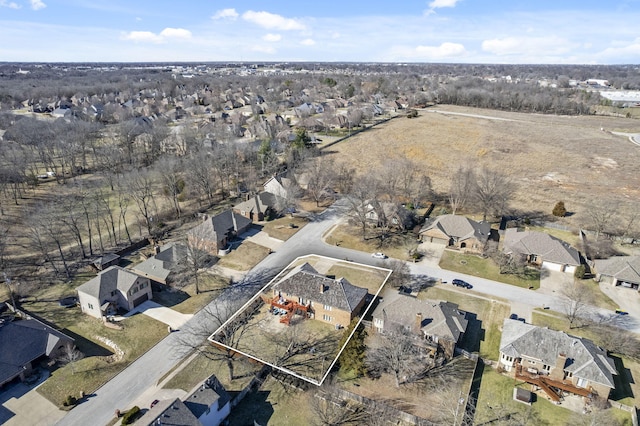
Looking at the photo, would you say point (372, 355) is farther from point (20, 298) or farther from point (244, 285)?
point (20, 298)

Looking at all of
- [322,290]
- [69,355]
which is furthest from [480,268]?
[69,355]

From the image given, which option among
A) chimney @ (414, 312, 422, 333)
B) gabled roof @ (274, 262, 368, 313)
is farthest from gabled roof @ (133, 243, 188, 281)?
chimney @ (414, 312, 422, 333)

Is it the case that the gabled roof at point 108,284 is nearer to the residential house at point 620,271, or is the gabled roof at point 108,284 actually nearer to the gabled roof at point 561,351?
the gabled roof at point 561,351

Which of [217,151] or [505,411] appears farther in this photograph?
[217,151]

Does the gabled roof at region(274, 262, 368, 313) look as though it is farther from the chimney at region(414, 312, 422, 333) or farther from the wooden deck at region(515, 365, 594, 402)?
the wooden deck at region(515, 365, 594, 402)

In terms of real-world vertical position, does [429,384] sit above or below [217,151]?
below

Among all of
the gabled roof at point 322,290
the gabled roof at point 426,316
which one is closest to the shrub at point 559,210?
the gabled roof at point 426,316

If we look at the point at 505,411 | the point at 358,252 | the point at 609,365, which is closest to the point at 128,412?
the point at 505,411

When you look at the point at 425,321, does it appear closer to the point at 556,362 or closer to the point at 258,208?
the point at 556,362

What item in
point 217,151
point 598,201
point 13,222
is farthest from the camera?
point 217,151
